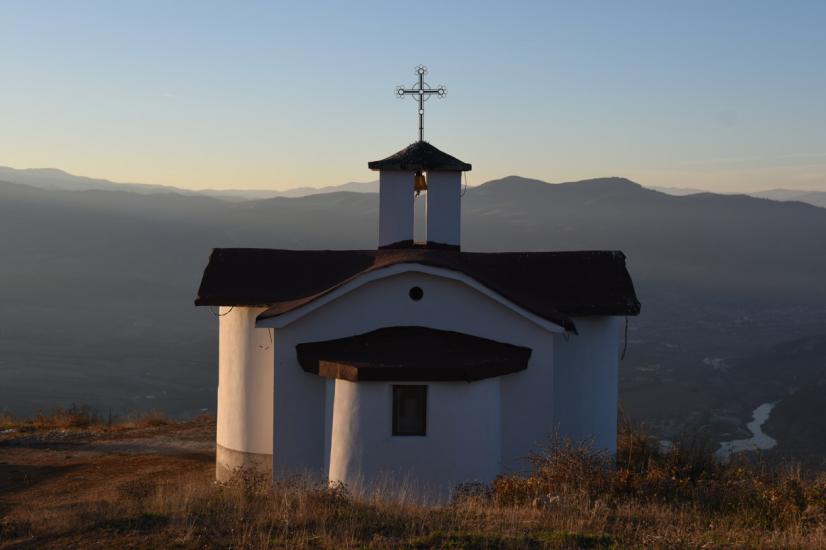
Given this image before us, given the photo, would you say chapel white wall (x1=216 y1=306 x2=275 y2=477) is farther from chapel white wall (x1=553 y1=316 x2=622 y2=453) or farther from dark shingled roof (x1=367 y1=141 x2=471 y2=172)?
chapel white wall (x1=553 y1=316 x2=622 y2=453)

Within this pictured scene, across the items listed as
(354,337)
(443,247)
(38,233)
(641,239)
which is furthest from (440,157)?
(641,239)

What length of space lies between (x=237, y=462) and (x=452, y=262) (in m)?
5.15

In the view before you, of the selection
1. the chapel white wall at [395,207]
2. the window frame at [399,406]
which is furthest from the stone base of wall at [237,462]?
the chapel white wall at [395,207]

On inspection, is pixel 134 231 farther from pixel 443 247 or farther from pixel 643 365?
pixel 443 247

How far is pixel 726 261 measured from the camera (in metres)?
148

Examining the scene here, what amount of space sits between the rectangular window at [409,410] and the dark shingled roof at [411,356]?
290 millimetres

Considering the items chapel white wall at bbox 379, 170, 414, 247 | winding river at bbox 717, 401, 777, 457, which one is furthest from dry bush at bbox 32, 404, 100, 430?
winding river at bbox 717, 401, 777, 457

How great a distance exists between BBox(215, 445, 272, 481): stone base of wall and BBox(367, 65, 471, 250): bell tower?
14.5ft

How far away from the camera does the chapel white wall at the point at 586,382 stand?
17.0 metres

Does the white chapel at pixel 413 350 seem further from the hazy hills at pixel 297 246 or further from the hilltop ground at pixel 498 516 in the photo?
the hazy hills at pixel 297 246

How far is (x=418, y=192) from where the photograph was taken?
18.3m

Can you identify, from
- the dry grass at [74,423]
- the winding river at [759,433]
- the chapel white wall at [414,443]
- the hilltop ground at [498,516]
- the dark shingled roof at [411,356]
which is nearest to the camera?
the hilltop ground at [498,516]

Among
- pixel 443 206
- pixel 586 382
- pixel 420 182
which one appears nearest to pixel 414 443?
pixel 586 382

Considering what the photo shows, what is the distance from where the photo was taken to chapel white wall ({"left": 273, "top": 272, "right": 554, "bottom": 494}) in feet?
50.9
